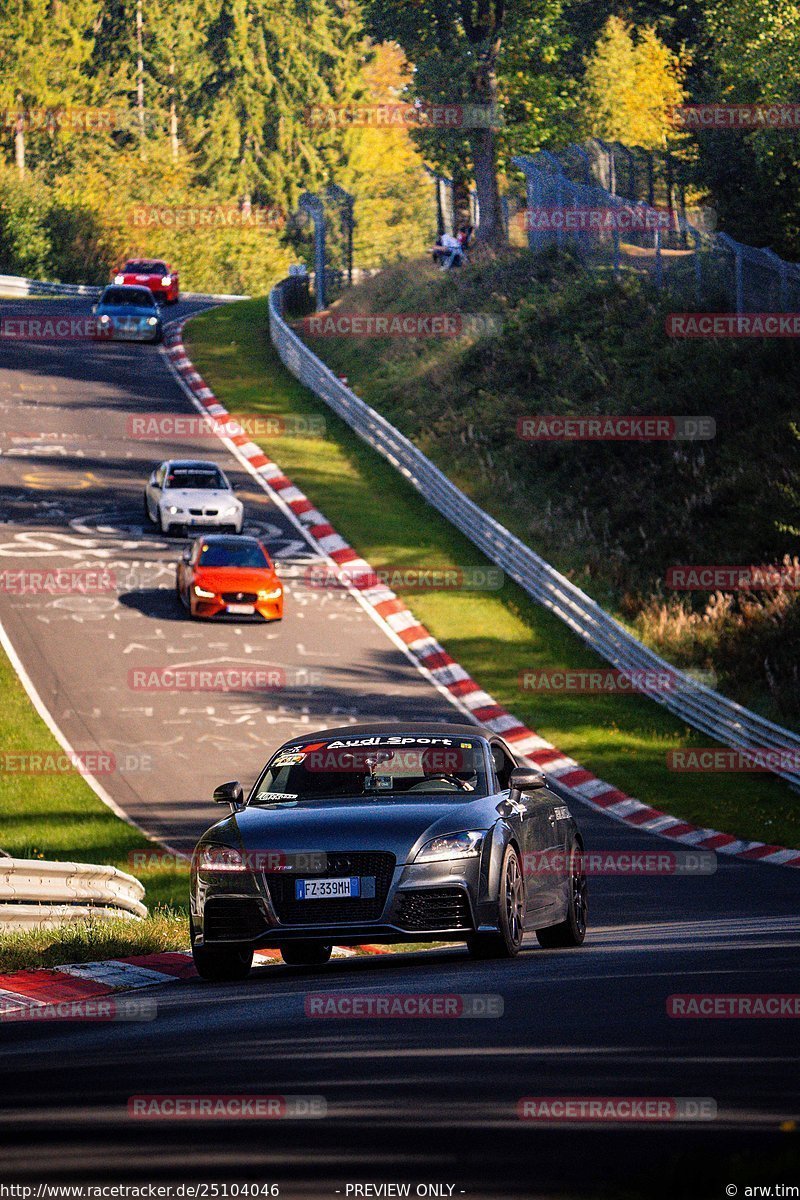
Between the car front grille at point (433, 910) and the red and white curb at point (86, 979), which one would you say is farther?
the red and white curb at point (86, 979)

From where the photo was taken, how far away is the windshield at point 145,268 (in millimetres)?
65250

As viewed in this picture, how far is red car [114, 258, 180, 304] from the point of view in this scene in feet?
213

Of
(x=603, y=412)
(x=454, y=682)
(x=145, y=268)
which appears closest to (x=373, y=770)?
(x=454, y=682)

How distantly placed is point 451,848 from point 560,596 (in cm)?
2097

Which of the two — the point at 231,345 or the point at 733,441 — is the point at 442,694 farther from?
the point at 231,345

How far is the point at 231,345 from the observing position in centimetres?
5550

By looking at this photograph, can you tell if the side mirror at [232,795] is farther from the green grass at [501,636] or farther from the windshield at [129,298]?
the windshield at [129,298]

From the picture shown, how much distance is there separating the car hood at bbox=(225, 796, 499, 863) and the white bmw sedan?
23140 mm

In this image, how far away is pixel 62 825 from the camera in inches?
812

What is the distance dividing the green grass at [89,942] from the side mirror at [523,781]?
2940 mm

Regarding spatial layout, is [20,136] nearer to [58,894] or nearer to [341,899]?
[58,894]

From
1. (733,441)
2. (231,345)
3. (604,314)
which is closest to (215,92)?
(231,345)

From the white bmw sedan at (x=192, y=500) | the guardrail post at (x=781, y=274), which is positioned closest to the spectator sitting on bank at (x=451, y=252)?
the guardrail post at (x=781, y=274)

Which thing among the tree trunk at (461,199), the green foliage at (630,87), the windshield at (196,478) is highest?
the green foliage at (630,87)
